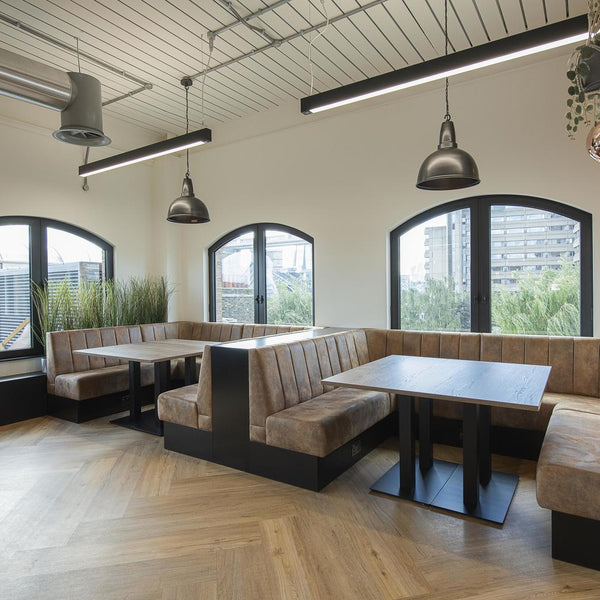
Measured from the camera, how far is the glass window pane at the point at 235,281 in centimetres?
611

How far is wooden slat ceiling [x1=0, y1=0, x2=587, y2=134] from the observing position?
351 cm

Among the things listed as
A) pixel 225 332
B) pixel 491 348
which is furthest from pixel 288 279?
pixel 491 348

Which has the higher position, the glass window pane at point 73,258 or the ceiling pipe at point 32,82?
the ceiling pipe at point 32,82

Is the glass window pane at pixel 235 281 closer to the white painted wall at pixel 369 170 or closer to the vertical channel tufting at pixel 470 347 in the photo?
the white painted wall at pixel 369 170

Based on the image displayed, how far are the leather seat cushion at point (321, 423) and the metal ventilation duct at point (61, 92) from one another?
2876 mm

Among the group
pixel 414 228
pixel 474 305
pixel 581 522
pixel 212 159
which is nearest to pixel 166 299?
pixel 212 159

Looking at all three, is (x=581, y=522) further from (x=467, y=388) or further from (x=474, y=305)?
(x=474, y=305)

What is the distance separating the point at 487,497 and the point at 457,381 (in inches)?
32.3

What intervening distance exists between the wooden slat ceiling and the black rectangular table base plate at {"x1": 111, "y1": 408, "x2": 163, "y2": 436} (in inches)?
143

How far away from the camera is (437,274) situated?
4.69 metres

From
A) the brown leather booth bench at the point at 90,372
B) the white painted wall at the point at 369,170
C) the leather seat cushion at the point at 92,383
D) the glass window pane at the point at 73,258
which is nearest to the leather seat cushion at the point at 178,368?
the brown leather booth bench at the point at 90,372

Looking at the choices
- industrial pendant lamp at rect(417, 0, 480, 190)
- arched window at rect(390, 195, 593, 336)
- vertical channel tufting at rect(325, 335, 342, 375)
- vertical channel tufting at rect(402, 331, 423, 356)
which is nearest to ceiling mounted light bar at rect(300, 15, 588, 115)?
industrial pendant lamp at rect(417, 0, 480, 190)

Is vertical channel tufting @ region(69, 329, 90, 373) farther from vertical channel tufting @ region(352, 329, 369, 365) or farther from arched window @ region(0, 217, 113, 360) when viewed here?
vertical channel tufting @ region(352, 329, 369, 365)

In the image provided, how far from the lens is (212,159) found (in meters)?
6.26
